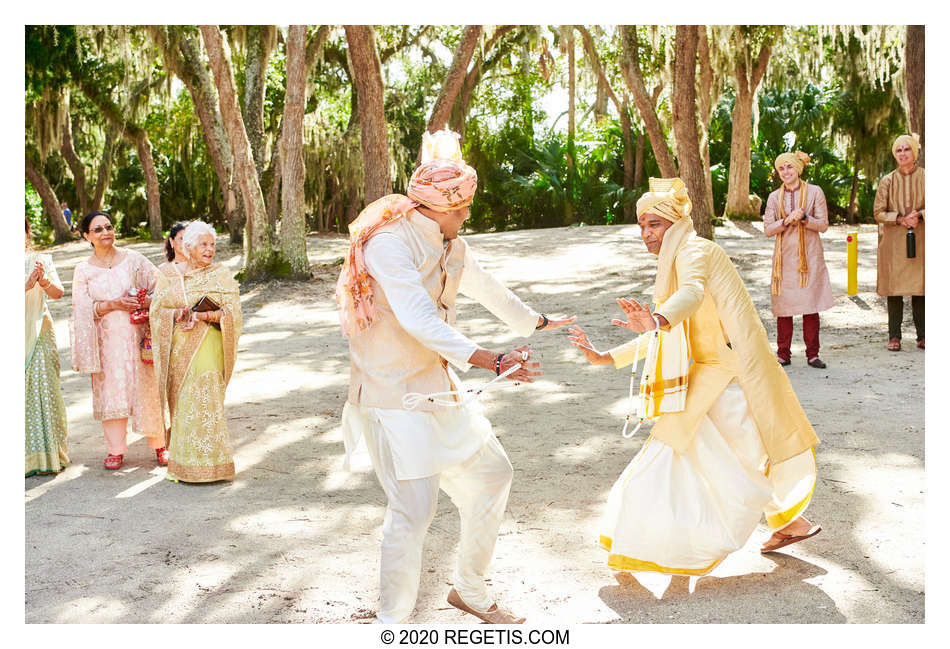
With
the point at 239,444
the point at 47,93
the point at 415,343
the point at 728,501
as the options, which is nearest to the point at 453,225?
the point at 415,343

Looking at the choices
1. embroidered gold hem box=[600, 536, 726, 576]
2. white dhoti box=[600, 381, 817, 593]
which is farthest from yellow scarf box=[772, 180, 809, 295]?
→ embroidered gold hem box=[600, 536, 726, 576]

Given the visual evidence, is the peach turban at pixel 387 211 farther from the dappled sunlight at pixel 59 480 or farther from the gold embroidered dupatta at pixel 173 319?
the dappled sunlight at pixel 59 480

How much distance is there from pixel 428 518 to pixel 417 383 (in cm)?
51

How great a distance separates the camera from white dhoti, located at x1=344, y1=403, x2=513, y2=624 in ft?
11.7

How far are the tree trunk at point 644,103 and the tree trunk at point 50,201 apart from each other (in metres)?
16.1

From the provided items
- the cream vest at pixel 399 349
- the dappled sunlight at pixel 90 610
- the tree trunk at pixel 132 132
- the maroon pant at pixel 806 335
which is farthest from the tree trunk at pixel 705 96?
the dappled sunlight at pixel 90 610

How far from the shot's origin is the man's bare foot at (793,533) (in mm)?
4418

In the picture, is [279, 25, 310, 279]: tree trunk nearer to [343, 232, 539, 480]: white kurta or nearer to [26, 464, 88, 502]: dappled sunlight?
[26, 464, 88, 502]: dappled sunlight

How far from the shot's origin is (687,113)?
1324 centimetres

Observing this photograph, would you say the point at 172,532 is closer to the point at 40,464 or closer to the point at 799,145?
the point at 40,464

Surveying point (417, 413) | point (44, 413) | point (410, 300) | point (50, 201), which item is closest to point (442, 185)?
point (410, 300)

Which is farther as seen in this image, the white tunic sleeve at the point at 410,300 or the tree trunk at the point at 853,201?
the tree trunk at the point at 853,201

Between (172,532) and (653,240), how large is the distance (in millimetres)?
2896

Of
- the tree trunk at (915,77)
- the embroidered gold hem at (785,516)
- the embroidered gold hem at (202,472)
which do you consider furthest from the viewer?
the tree trunk at (915,77)
